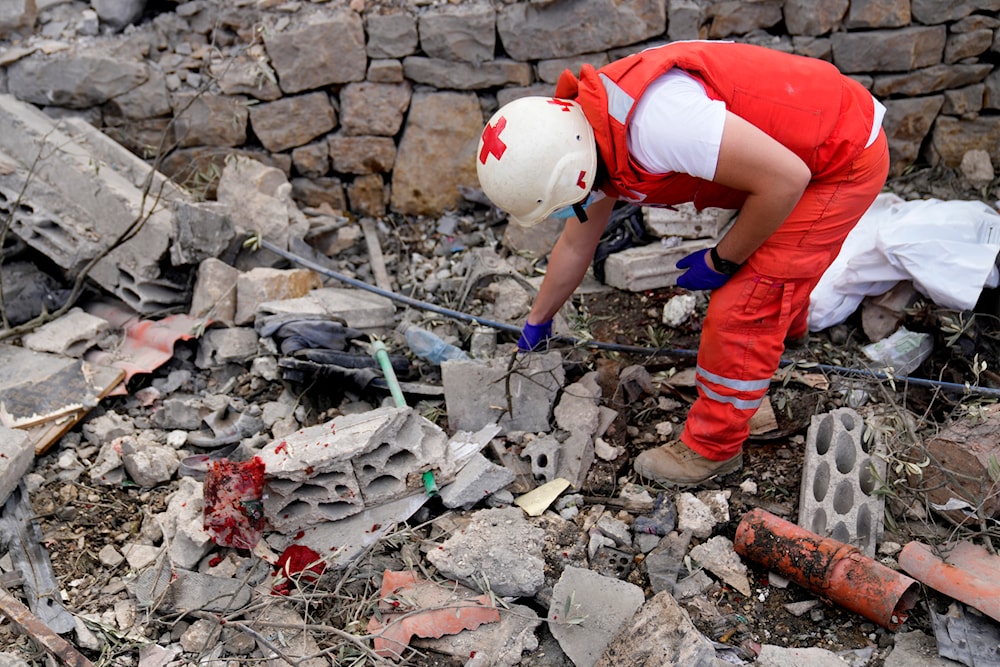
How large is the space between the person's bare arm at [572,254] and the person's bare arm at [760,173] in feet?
2.49

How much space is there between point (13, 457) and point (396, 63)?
287 centimetres

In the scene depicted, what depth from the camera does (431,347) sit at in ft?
12.8

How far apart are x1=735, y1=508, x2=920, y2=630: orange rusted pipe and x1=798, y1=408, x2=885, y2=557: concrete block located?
0.67 feet

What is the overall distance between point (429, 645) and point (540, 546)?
53cm

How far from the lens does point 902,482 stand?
3148mm

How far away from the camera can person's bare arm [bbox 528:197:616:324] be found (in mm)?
3461

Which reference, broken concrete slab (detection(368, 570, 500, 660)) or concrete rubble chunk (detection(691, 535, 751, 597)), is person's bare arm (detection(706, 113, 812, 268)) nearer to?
concrete rubble chunk (detection(691, 535, 751, 597))

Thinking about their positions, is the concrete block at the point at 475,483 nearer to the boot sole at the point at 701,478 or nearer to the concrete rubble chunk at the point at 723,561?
the boot sole at the point at 701,478

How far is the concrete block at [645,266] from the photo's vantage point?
4289 mm

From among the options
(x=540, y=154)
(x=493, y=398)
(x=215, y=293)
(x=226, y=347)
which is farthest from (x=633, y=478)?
(x=215, y=293)

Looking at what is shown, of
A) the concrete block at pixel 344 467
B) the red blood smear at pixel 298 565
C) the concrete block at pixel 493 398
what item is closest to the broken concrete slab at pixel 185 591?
the red blood smear at pixel 298 565

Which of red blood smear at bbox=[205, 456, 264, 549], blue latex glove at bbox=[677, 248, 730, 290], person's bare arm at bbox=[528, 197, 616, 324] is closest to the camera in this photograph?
red blood smear at bbox=[205, 456, 264, 549]

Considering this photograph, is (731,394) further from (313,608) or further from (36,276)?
(36,276)

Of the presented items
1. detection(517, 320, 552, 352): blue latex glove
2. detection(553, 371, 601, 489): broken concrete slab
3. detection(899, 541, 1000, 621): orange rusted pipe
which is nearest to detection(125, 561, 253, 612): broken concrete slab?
detection(553, 371, 601, 489): broken concrete slab
